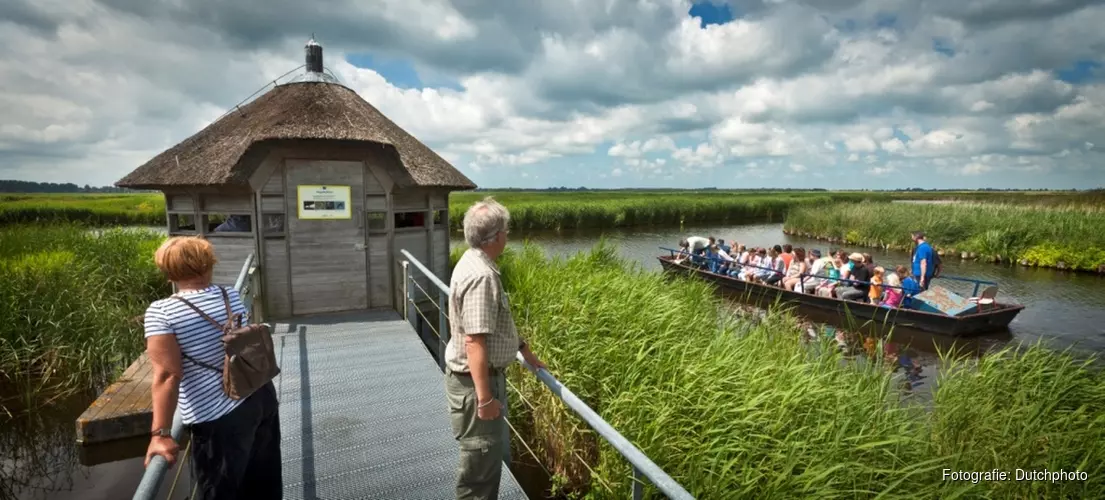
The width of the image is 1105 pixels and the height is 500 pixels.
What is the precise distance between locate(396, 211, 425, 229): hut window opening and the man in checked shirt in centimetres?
711

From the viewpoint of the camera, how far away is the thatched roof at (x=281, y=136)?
25.8 ft

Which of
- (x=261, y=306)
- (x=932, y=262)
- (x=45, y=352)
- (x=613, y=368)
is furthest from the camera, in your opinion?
(x=932, y=262)

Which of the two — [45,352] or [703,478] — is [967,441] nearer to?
[703,478]

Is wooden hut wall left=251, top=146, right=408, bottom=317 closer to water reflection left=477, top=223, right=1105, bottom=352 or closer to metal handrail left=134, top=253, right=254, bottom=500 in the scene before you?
water reflection left=477, top=223, right=1105, bottom=352

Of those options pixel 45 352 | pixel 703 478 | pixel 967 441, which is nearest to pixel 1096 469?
pixel 967 441

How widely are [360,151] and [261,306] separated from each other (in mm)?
2744

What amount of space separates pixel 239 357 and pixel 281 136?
6072 mm

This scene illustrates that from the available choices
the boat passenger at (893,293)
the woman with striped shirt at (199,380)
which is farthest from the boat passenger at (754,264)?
the woman with striped shirt at (199,380)

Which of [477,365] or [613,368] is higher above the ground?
[477,365]

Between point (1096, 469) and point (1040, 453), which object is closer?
point (1096, 469)

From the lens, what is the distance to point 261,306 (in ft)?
26.3

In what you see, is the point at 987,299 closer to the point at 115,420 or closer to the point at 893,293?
the point at 893,293

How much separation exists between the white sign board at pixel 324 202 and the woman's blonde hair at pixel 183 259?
596 cm

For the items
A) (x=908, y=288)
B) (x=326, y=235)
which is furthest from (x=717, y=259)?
(x=326, y=235)
